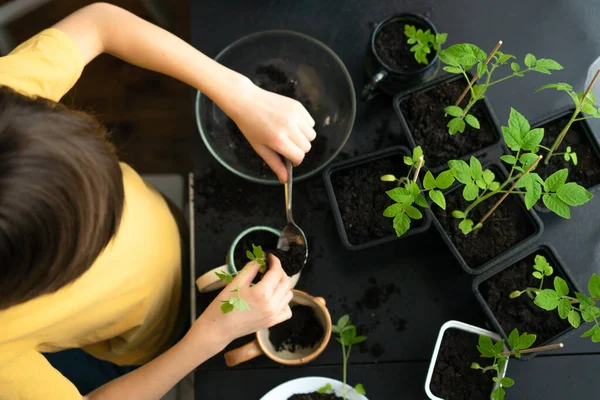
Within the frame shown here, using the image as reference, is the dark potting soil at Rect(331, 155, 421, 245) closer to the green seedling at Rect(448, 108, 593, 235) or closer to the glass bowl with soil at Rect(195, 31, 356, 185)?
the glass bowl with soil at Rect(195, 31, 356, 185)

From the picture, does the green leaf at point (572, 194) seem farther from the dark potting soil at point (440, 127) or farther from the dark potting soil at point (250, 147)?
the dark potting soil at point (250, 147)

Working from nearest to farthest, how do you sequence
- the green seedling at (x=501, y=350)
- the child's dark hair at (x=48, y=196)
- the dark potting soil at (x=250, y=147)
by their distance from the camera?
the child's dark hair at (x=48, y=196)
the green seedling at (x=501, y=350)
the dark potting soil at (x=250, y=147)

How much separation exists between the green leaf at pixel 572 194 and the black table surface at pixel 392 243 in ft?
0.84

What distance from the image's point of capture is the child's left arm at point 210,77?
2.87 feet

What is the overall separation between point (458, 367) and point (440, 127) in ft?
1.44

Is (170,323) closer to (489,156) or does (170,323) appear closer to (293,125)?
(293,125)

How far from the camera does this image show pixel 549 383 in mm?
892

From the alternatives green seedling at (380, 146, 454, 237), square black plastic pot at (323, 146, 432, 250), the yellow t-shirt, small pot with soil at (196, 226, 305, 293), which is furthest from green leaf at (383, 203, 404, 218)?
the yellow t-shirt

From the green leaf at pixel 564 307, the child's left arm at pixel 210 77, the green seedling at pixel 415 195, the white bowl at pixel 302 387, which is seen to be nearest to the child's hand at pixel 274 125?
the child's left arm at pixel 210 77

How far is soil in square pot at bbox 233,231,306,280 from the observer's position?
87cm

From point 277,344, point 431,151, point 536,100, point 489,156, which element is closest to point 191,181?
point 277,344

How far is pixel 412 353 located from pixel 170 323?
21.3 inches

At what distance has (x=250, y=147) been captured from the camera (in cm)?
96

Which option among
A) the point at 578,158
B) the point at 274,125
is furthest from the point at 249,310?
the point at 578,158
